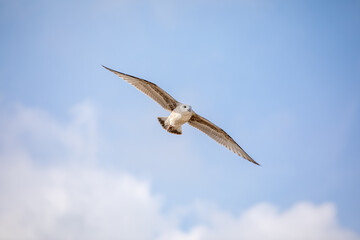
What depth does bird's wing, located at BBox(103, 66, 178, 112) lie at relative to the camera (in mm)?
15398

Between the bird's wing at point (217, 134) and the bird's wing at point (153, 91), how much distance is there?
141 centimetres

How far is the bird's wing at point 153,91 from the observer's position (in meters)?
15.4

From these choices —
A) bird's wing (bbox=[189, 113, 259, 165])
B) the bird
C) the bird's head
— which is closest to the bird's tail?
the bird

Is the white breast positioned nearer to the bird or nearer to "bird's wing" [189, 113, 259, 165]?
the bird

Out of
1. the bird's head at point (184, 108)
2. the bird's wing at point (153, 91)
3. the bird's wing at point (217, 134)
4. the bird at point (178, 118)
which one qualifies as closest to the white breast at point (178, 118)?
the bird at point (178, 118)

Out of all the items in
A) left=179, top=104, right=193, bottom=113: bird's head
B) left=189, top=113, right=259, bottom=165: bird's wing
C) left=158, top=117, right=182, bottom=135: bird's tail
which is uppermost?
left=189, top=113, right=259, bottom=165: bird's wing

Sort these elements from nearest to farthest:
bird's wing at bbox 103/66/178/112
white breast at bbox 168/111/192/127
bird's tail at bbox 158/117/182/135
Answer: bird's wing at bbox 103/66/178/112, white breast at bbox 168/111/192/127, bird's tail at bbox 158/117/182/135

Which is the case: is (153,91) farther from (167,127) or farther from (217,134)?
(217,134)

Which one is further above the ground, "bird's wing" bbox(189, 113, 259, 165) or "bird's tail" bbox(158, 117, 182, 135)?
"bird's wing" bbox(189, 113, 259, 165)

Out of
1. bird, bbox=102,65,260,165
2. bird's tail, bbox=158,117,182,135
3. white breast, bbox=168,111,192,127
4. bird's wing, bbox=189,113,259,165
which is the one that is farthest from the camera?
bird's wing, bbox=189,113,259,165

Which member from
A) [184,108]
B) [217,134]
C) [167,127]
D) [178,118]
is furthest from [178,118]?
[217,134]

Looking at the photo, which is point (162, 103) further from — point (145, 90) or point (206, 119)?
point (206, 119)

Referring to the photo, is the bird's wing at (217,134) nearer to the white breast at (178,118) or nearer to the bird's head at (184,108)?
the white breast at (178,118)

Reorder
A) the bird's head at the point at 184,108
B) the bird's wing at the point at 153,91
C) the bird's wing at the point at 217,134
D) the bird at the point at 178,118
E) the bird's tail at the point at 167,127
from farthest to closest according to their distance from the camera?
the bird's wing at the point at 217,134, the bird's tail at the point at 167,127, the bird's head at the point at 184,108, the bird at the point at 178,118, the bird's wing at the point at 153,91
